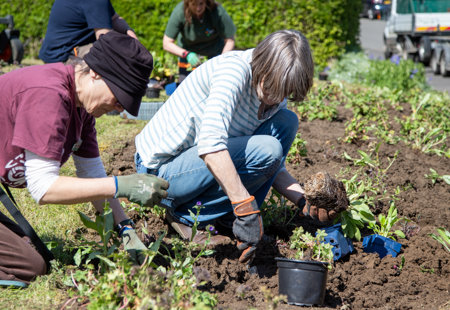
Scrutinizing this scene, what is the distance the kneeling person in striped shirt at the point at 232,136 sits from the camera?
7.85 ft

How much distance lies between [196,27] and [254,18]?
12.5ft

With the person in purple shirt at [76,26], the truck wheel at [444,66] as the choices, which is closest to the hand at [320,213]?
the person in purple shirt at [76,26]

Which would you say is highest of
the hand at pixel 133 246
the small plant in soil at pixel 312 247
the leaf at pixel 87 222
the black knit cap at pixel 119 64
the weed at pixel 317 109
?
the black knit cap at pixel 119 64

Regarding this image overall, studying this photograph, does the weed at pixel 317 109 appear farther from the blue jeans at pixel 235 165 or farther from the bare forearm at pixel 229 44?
the blue jeans at pixel 235 165

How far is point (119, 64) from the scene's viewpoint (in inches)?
80.4

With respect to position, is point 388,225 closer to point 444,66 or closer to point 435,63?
point 444,66

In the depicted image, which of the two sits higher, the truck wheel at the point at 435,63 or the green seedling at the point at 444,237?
the green seedling at the point at 444,237

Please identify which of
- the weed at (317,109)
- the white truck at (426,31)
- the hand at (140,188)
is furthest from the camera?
the white truck at (426,31)

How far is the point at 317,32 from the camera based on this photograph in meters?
9.02

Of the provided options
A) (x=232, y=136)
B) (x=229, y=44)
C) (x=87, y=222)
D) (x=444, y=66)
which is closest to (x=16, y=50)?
(x=229, y=44)

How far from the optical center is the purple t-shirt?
1977 millimetres

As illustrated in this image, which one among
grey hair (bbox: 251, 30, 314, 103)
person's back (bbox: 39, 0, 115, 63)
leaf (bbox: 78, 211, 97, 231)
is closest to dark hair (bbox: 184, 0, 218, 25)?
person's back (bbox: 39, 0, 115, 63)

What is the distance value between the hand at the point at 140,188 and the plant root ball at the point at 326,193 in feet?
2.60

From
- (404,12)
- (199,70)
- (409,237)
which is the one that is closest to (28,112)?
(199,70)
